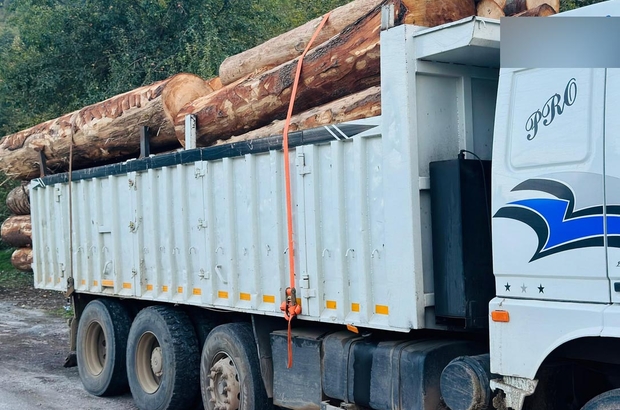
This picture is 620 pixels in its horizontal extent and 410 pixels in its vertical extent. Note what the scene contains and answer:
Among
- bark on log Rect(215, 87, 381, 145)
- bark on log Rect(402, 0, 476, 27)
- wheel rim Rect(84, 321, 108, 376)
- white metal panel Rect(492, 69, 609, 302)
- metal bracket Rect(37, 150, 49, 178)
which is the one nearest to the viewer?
white metal panel Rect(492, 69, 609, 302)

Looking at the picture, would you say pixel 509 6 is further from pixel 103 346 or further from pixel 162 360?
pixel 103 346

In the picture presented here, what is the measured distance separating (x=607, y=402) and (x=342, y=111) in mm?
3185

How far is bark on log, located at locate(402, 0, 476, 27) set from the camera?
6082mm

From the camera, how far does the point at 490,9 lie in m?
6.21

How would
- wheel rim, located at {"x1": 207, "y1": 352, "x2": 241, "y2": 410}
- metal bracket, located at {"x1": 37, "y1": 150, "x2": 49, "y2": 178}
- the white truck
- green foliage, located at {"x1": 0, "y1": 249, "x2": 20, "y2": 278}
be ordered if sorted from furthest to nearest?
green foliage, located at {"x1": 0, "y1": 249, "x2": 20, "y2": 278} < metal bracket, located at {"x1": 37, "y1": 150, "x2": 49, "y2": 178} < wheel rim, located at {"x1": 207, "y1": 352, "x2": 241, "y2": 410} < the white truck

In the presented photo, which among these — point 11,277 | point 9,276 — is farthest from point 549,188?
point 9,276

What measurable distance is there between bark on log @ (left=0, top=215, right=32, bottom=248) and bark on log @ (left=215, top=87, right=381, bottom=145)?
777 centimetres

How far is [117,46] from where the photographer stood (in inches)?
786

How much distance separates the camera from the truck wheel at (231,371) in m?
6.81

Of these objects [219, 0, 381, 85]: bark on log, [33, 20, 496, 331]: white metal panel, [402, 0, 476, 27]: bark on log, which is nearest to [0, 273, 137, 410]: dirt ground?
[33, 20, 496, 331]: white metal panel

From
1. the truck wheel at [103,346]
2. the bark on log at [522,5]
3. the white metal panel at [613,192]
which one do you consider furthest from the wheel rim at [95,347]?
the white metal panel at [613,192]

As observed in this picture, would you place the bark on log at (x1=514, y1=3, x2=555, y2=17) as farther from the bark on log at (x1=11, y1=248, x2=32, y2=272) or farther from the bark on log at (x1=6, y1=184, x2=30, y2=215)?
the bark on log at (x1=11, y1=248, x2=32, y2=272)

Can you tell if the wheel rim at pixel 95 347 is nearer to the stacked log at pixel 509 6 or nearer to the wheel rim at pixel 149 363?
the wheel rim at pixel 149 363

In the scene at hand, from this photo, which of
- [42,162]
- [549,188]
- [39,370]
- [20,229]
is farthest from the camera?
[20,229]
